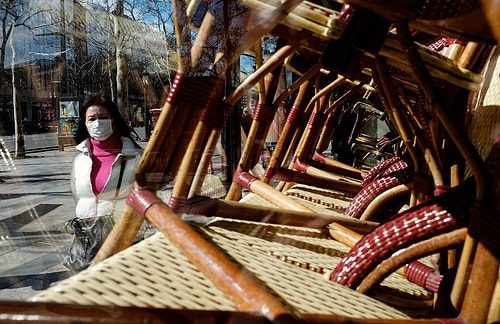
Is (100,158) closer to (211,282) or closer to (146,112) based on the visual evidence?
(146,112)

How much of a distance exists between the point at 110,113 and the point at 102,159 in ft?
0.85

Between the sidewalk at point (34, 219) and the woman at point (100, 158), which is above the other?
the woman at point (100, 158)

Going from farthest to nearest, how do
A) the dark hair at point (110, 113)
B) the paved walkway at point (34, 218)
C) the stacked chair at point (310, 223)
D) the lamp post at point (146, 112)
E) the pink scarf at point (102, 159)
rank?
the paved walkway at point (34, 218), the pink scarf at point (102, 159), the dark hair at point (110, 113), the lamp post at point (146, 112), the stacked chair at point (310, 223)

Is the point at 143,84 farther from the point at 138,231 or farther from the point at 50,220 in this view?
the point at 50,220

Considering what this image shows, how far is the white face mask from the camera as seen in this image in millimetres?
1023

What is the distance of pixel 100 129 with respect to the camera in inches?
43.8

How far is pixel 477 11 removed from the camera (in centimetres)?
48

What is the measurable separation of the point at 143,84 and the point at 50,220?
0.87 m

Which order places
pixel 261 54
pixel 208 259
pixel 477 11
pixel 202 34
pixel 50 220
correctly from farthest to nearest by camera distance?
pixel 50 220, pixel 261 54, pixel 202 34, pixel 208 259, pixel 477 11

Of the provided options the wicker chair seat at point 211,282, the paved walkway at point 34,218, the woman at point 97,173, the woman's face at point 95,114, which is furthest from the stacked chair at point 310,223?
the paved walkway at point 34,218

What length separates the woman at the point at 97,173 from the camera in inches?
34.9

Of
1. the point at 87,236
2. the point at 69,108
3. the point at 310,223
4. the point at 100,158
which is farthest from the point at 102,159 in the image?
the point at 310,223

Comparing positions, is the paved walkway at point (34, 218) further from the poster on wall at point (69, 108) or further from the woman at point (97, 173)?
the poster on wall at point (69, 108)

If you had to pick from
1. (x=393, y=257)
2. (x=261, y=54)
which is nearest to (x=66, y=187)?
(x=261, y=54)
